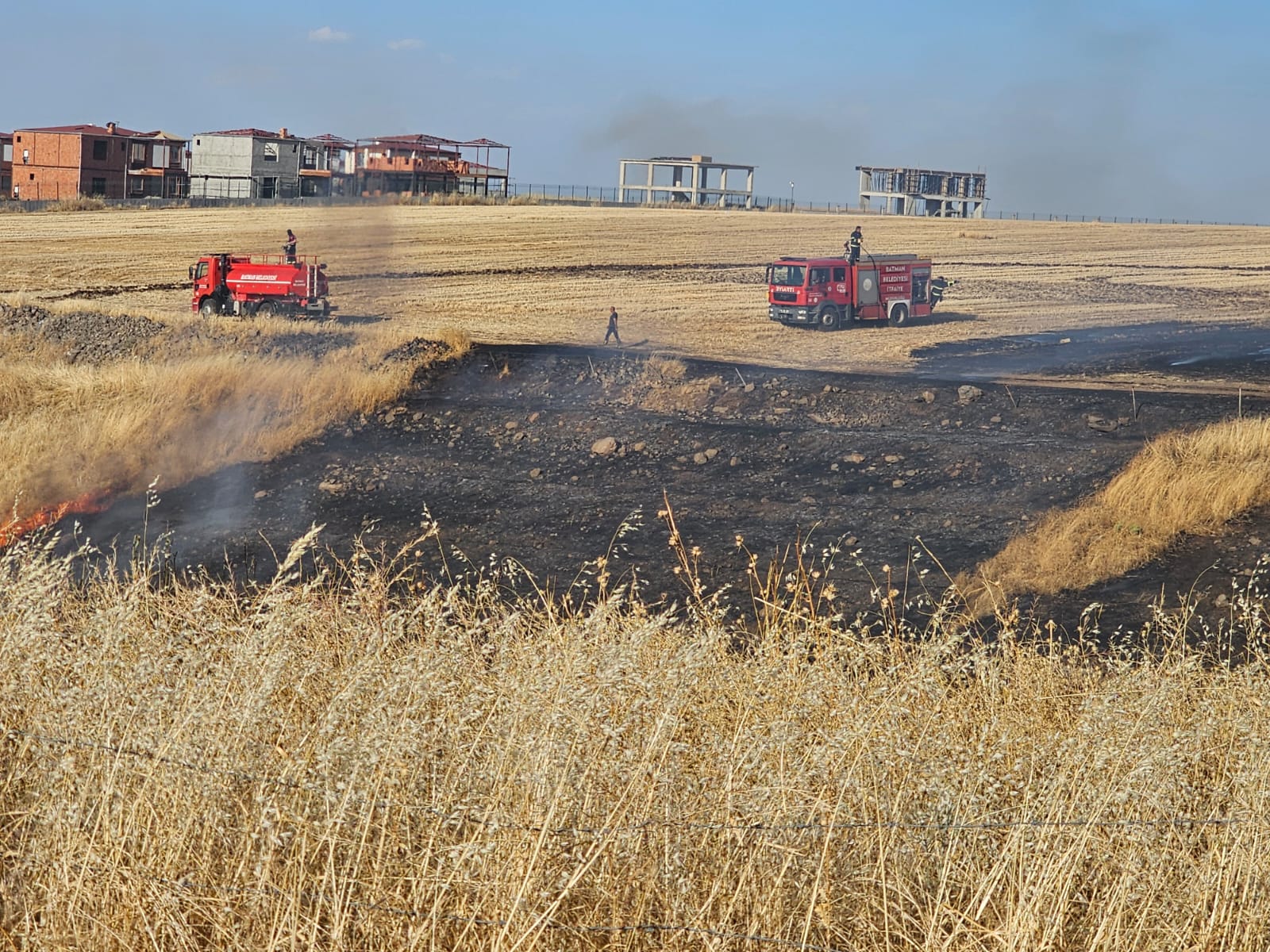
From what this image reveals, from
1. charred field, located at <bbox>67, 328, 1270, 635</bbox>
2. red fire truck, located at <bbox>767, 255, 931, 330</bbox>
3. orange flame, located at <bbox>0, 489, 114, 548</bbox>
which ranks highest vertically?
red fire truck, located at <bbox>767, 255, 931, 330</bbox>

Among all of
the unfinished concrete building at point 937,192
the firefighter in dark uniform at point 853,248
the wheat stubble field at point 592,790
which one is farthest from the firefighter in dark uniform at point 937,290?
the unfinished concrete building at point 937,192

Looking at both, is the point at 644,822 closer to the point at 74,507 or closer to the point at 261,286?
the point at 74,507

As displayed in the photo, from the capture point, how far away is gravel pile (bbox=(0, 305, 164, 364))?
2433cm

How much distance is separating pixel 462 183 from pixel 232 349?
26.7 m

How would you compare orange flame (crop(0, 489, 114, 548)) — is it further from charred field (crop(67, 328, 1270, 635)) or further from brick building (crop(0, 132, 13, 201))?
brick building (crop(0, 132, 13, 201))

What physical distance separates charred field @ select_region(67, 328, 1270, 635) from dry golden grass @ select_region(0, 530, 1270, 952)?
6.96 metres

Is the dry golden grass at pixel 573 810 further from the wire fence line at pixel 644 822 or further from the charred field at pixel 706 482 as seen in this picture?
the charred field at pixel 706 482

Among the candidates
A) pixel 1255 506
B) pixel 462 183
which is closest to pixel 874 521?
pixel 1255 506

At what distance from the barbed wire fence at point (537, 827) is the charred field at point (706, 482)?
24.9ft

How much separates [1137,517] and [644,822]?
1184 cm

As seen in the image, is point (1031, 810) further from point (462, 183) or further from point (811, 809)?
point (462, 183)

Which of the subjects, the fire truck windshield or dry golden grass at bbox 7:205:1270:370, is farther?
dry golden grass at bbox 7:205:1270:370

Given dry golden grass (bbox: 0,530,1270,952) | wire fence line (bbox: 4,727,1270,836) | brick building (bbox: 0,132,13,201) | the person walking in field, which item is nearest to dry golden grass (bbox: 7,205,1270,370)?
the person walking in field

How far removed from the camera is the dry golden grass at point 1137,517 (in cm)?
1295
